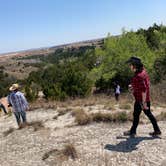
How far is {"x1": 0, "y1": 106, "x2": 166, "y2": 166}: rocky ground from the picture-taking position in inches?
288

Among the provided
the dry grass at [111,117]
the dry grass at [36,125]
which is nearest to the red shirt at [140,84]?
the dry grass at [111,117]

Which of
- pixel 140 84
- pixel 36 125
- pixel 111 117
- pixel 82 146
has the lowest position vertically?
pixel 36 125

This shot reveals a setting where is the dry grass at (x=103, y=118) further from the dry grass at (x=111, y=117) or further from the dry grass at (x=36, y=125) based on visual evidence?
the dry grass at (x=36, y=125)

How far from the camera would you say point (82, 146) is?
322 inches

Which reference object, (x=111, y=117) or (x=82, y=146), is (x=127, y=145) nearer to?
(x=82, y=146)

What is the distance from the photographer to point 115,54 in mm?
53344

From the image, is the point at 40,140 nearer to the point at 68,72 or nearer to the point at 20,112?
the point at 20,112

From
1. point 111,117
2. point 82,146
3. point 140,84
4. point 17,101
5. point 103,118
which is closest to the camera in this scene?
point 140,84

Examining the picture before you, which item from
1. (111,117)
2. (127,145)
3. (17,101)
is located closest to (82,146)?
(127,145)

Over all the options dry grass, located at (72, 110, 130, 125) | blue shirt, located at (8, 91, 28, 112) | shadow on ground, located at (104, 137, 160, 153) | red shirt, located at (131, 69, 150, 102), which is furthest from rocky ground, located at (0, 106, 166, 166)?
red shirt, located at (131, 69, 150, 102)

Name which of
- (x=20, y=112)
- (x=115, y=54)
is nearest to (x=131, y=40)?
(x=115, y=54)

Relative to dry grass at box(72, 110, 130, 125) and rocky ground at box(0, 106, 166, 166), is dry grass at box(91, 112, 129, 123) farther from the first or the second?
rocky ground at box(0, 106, 166, 166)

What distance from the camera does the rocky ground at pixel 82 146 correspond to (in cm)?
732

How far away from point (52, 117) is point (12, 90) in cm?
184
